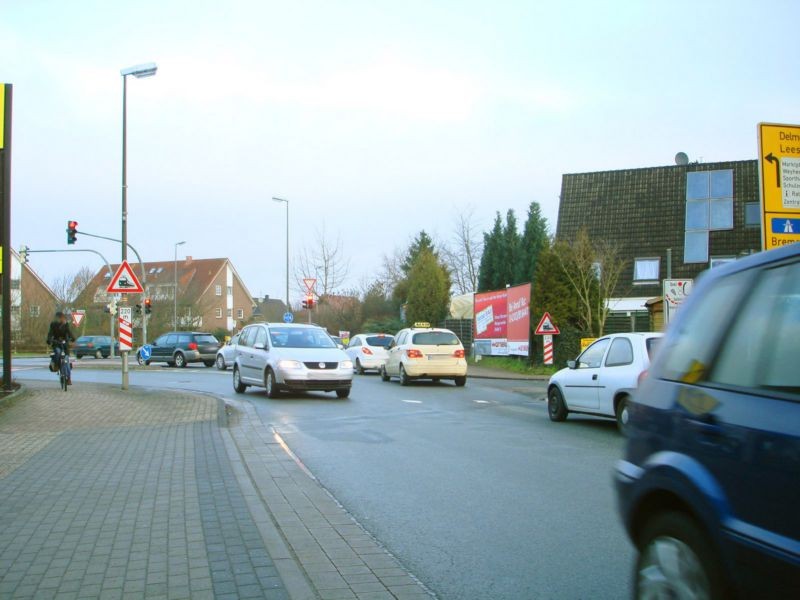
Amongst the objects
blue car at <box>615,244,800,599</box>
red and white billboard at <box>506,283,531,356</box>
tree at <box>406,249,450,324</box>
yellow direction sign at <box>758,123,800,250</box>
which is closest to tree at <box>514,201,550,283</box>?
tree at <box>406,249,450,324</box>

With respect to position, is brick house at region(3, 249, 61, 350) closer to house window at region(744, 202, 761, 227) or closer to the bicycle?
the bicycle

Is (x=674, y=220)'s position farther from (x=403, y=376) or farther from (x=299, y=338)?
(x=299, y=338)

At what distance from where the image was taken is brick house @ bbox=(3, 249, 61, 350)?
6194cm

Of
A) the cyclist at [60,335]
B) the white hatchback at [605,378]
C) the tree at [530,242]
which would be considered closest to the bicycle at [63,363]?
the cyclist at [60,335]

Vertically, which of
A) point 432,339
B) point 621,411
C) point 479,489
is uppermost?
point 432,339

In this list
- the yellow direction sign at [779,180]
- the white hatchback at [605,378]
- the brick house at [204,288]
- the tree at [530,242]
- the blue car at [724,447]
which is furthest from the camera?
the brick house at [204,288]

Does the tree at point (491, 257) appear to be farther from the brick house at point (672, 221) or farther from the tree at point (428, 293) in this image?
the brick house at point (672, 221)

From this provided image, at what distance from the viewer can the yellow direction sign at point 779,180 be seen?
46.1ft

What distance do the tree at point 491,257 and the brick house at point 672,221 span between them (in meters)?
10.6

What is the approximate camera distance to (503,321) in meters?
33.3

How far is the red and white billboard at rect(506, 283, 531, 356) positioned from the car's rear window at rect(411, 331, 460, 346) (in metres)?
7.51

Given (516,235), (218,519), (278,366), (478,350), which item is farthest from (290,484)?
(516,235)

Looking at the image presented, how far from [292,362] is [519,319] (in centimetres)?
1498

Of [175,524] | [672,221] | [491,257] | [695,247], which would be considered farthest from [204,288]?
[175,524]
